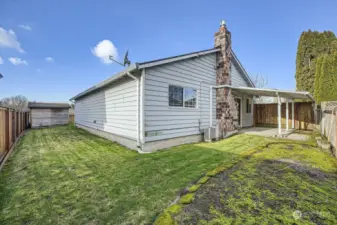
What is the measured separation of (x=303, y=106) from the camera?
11.2m

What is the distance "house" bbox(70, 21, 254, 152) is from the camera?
19.5 feet

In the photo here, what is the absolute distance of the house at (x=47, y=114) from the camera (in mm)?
17516

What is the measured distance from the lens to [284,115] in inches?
477

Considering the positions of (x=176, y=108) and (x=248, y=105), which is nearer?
(x=176, y=108)

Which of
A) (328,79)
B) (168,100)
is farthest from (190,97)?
(328,79)

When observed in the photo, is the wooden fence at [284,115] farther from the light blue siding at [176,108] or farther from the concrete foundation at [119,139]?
the concrete foundation at [119,139]

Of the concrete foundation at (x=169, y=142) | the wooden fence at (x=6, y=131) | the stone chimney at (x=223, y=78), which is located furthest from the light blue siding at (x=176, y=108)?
the wooden fence at (x=6, y=131)

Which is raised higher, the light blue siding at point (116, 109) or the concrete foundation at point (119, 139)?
the light blue siding at point (116, 109)

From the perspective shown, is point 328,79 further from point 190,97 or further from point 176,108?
point 176,108

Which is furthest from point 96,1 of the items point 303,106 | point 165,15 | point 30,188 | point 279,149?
point 303,106

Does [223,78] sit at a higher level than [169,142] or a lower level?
higher

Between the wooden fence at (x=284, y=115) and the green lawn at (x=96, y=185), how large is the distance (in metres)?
8.74

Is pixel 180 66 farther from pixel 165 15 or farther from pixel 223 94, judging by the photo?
pixel 165 15

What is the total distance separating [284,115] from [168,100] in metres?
10.4
